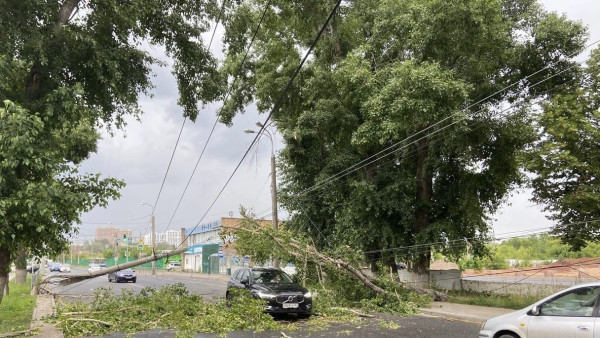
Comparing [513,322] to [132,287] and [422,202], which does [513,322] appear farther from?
[132,287]

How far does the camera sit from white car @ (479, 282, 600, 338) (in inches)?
245

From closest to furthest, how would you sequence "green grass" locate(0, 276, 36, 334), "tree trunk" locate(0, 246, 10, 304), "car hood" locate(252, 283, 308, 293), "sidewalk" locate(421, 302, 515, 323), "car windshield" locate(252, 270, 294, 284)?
"tree trunk" locate(0, 246, 10, 304), "green grass" locate(0, 276, 36, 334), "sidewalk" locate(421, 302, 515, 323), "car hood" locate(252, 283, 308, 293), "car windshield" locate(252, 270, 294, 284)

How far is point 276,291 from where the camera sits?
1251cm

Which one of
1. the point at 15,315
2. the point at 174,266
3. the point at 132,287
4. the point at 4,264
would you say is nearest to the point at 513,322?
the point at 4,264

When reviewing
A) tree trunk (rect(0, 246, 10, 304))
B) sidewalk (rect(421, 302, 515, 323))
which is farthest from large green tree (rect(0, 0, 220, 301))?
sidewalk (rect(421, 302, 515, 323))

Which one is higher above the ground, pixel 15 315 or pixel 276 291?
pixel 276 291

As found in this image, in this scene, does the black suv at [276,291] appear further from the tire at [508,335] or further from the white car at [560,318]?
the tire at [508,335]

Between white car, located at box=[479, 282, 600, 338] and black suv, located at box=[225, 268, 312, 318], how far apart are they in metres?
6.14

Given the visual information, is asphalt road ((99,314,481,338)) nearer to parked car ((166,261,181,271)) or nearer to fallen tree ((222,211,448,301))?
fallen tree ((222,211,448,301))

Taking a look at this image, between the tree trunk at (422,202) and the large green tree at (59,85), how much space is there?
9693mm

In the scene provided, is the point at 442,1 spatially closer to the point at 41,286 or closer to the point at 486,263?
the point at 41,286

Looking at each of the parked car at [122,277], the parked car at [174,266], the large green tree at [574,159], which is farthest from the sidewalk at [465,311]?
the parked car at [174,266]

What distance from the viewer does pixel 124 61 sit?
38.5 ft

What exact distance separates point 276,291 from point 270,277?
70.4 inches
